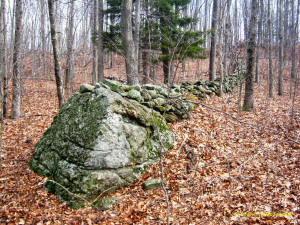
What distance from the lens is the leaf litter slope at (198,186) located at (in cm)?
352

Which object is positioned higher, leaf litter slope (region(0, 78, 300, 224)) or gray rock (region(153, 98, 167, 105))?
gray rock (region(153, 98, 167, 105))

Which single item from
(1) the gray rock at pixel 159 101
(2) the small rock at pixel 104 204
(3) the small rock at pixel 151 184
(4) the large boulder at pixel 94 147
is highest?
(1) the gray rock at pixel 159 101

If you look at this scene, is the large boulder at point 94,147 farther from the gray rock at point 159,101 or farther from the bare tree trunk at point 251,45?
the bare tree trunk at point 251,45

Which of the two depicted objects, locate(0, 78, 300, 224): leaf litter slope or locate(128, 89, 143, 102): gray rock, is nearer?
locate(0, 78, 300, 224): leaf litter slope

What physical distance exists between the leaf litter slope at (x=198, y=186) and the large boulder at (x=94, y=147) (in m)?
0.26

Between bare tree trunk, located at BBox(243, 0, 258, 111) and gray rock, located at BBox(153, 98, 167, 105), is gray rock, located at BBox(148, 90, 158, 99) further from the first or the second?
bare tree trunk, located at BBox(243, 0, 258, 111)

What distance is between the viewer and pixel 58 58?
6.16 m

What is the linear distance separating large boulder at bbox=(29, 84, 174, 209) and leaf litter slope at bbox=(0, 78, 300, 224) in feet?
0.84

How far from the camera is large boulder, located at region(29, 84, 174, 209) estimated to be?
4074 mm

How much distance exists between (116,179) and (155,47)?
6.52 meters

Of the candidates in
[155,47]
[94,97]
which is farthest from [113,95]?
[155,47]

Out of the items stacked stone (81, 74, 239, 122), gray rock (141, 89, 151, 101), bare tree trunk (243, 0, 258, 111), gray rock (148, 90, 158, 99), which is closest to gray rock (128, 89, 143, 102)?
stacked stone (81, 74, 239, 122)

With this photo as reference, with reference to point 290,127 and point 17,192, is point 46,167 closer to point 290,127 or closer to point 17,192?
point 17,192

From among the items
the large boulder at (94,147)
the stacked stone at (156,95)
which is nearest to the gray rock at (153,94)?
the stacked stone at (156,95)
